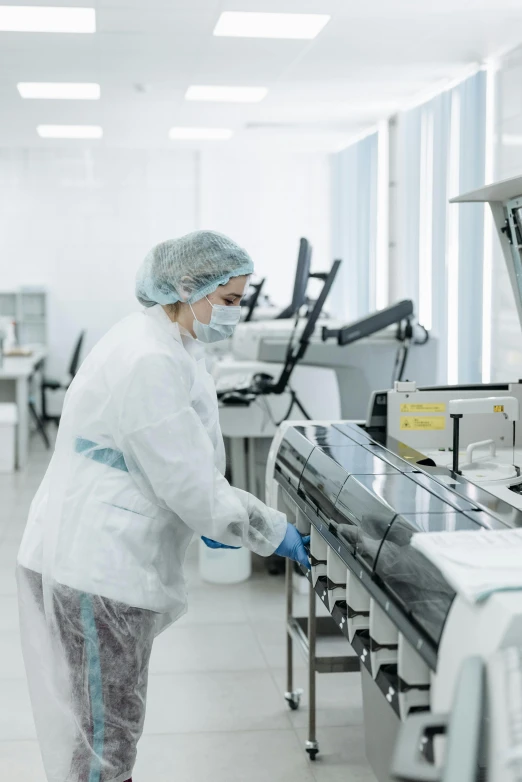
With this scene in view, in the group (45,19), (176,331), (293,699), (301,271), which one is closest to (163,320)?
(176,331)

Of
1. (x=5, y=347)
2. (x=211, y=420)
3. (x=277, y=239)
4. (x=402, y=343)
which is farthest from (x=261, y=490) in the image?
(x=277, y=239)

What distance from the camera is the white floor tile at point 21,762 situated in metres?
2.25

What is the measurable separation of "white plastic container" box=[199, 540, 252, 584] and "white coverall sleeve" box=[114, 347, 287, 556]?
2.15 metres

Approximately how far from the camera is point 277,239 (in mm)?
8250


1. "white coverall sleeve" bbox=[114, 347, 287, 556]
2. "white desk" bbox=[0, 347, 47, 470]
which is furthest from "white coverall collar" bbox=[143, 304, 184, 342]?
"white desk" bbox=[0, 347, 47, 470]

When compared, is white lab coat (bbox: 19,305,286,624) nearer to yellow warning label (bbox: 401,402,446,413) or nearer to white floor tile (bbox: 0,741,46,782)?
yellow warning label (bbox: 401,402,446,413)

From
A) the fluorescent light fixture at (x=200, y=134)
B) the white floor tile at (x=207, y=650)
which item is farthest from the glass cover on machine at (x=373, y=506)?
the fluorescent light fixture at (x=200, y=134)

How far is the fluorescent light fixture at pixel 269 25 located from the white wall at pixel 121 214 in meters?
4.11

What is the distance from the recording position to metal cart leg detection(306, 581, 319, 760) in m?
2.29

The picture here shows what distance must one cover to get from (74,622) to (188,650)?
1488 mm

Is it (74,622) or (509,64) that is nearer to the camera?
(74,622)

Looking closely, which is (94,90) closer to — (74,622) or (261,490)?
(261,490)

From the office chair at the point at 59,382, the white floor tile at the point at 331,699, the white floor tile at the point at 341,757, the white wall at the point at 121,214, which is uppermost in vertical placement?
the white wall at the point at 121,214

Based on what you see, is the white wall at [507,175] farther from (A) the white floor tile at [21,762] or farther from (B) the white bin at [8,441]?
(B) the white bin at [8,441]
